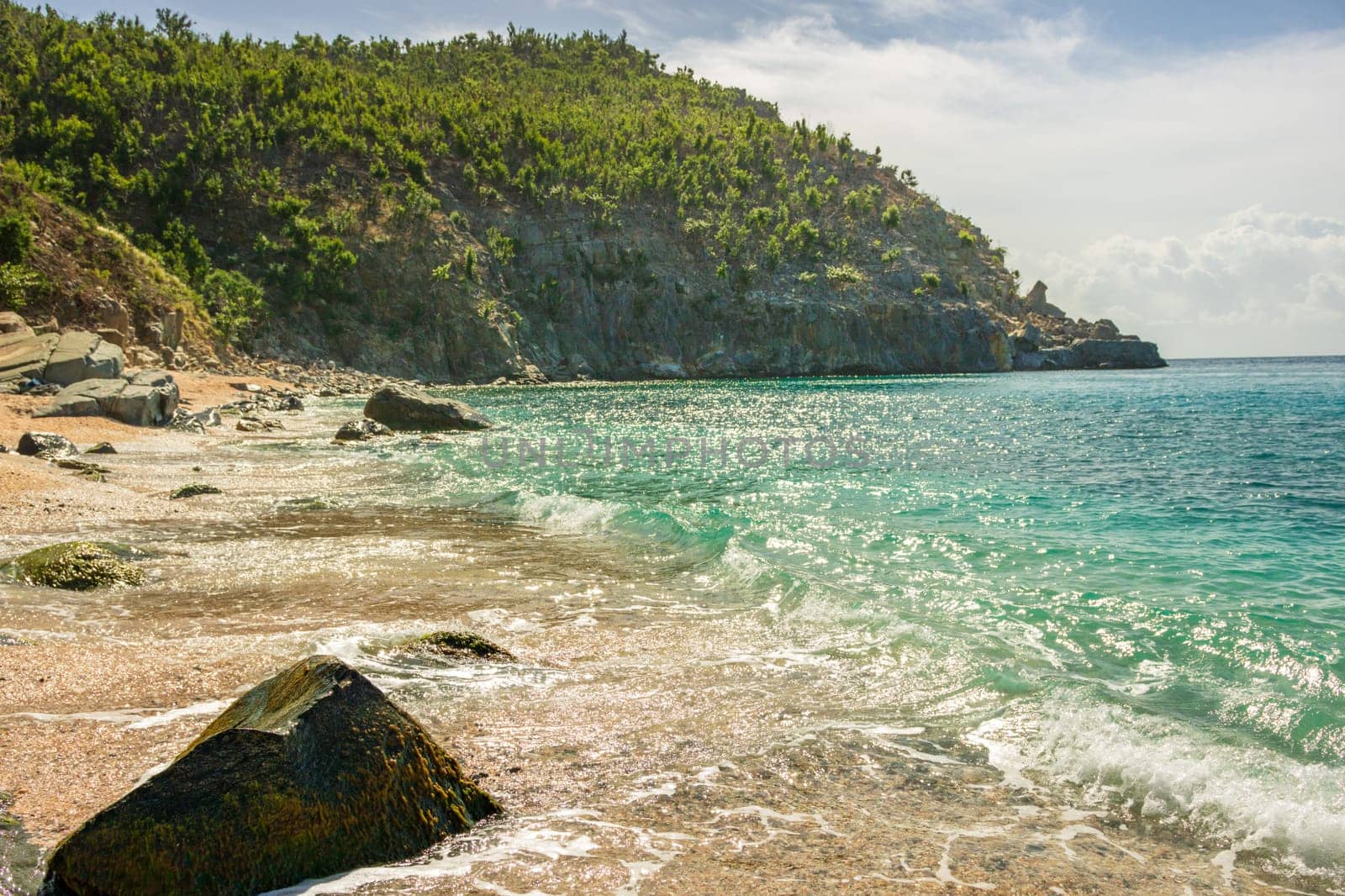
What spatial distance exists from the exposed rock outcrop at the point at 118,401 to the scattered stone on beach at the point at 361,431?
18.8ft

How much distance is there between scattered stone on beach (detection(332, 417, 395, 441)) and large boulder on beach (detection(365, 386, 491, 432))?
2939 millimetres

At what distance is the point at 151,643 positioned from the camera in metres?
7.67

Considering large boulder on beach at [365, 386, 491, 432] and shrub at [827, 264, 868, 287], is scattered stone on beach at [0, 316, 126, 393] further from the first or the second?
shrub at [827, 264, 868, 287]

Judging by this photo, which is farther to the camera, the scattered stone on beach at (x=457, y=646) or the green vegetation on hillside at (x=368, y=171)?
the green vegetation on hillside at (x=368, y=171)

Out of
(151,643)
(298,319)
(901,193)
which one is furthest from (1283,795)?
(901,193)

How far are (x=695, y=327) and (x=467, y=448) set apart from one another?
7519 cm

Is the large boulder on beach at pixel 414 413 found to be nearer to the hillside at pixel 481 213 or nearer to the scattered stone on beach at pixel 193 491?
the scattered stone on beach at pixel 193 491

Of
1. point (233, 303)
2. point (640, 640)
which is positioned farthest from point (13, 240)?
point (640, 640)

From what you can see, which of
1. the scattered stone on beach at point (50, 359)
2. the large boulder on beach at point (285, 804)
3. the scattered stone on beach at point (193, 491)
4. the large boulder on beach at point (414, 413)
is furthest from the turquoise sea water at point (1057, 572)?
the scattered stone on beach at point (50, 359)

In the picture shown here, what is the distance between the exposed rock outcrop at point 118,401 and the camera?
25953 millimetres

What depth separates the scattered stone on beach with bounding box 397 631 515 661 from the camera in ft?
25.1

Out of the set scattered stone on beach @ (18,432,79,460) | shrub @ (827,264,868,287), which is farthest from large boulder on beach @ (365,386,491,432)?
shrub @ (827,264,868,287)

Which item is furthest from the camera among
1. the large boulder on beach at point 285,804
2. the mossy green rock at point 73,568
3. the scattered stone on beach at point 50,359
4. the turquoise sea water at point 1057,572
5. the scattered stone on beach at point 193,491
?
the scattered stone on beach at point 50,359

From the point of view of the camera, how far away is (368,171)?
283 feet
